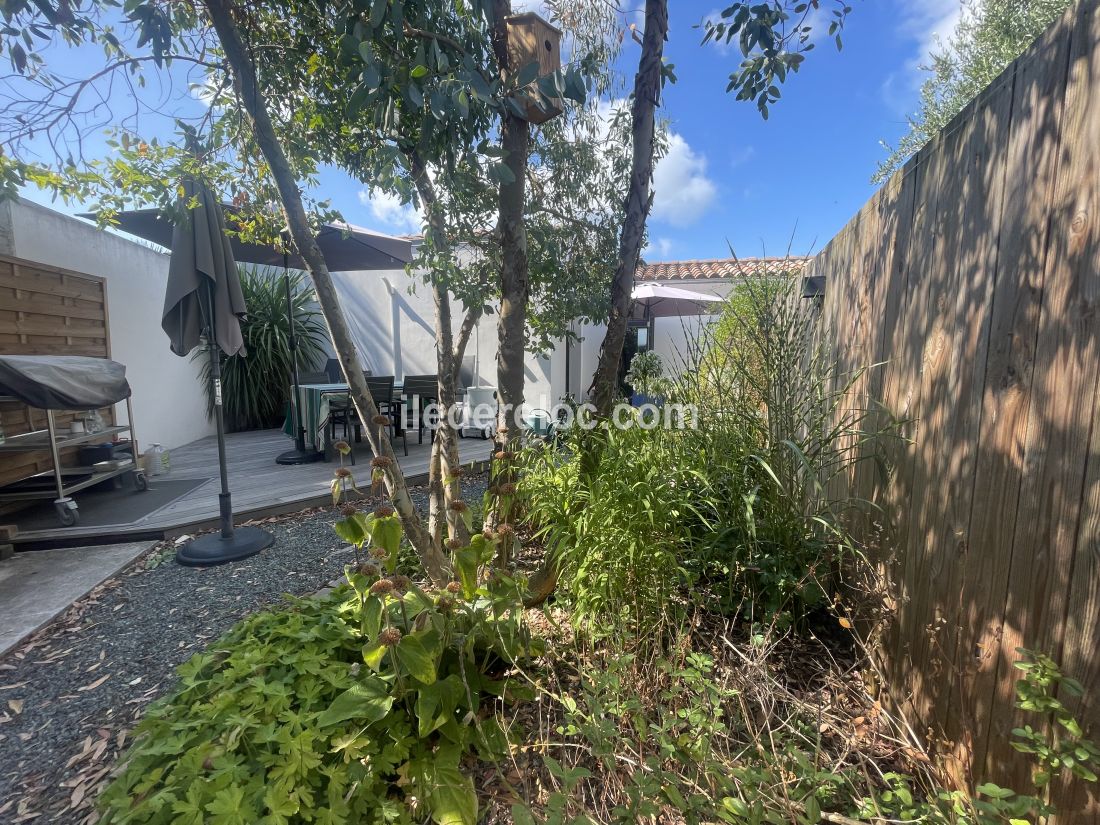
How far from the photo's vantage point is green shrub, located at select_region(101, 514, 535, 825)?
49.9 inches

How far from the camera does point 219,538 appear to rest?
3.36 m

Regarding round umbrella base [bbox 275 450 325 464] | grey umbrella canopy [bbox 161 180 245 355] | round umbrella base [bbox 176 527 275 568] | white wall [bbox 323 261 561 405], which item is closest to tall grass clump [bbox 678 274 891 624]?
round umbrella base [bbox 176 527 275 568]

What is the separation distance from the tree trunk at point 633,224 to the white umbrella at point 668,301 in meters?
4.18

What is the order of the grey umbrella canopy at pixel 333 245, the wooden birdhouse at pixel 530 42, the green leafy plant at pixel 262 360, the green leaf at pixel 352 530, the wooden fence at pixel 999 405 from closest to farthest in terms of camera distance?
the wooden fence at pixel 999 405
the green leaf at pixel 352 530
the wooden birdhouse at pixel 530 42
the grey umbrella canopy at pixel 333 245
the green leafy plant at pixel 262 360

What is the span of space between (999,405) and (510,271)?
1.92m

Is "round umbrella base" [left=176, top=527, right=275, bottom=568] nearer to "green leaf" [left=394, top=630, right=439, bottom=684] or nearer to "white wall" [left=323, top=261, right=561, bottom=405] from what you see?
"green leaf" [left=394, top=630, right=439, bottom=684]

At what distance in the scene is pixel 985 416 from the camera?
1216 mm

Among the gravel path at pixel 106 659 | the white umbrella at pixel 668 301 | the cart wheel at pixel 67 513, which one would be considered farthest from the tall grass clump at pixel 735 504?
the white umbrella at pixel 668 301

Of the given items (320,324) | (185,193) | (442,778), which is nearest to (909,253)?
(442,778)

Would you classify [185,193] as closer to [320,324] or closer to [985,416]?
[985,416]

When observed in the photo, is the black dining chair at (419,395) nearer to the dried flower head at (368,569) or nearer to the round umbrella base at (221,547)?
the round umbrella base at (221,547)

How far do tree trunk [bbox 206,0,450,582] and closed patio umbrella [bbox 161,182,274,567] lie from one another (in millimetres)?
1382

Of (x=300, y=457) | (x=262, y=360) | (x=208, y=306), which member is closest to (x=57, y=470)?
(x=208, y=306)

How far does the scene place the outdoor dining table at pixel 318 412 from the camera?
542 cm
